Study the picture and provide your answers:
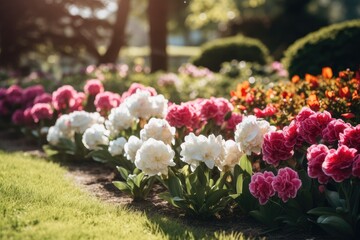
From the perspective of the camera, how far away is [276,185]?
4.28m

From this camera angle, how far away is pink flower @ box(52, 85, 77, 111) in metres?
8.39

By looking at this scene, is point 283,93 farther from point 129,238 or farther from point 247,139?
point 129,238

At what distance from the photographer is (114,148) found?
6.05 m

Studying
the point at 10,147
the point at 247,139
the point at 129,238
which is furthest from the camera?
the point at 10,147

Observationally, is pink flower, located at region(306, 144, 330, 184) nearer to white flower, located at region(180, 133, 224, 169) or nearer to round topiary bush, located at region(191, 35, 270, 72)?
white flower, located at region(180, 133, 224, 169)

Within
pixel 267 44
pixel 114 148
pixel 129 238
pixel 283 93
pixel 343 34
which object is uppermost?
pixel 267 44

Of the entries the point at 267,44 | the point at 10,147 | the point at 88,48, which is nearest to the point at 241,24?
the point at 267,44

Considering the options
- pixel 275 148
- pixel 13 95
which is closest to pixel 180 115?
pixel 275 148

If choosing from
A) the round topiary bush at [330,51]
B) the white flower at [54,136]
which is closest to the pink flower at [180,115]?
the white flower at [54,136]

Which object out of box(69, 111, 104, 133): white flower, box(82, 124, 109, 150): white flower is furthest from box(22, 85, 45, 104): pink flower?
box(82, 124, 109, 150): white flower

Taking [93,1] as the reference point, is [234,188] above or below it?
below

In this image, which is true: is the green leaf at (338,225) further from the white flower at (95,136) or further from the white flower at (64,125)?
the white flower at (64,125)

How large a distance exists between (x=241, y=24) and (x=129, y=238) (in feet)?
91.6

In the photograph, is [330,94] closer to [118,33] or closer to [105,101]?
[105,101]
